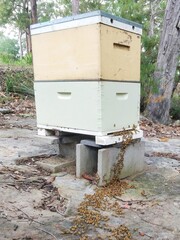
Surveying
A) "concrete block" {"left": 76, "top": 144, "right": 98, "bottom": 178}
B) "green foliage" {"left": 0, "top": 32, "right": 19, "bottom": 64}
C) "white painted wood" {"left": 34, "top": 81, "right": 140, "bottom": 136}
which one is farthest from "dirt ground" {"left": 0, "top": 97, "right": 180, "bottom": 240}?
"green foliage" {"left": 0, "top": 32, "right": 19, "bottom": 64}

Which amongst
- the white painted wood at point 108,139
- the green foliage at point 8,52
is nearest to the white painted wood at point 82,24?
the white painted wood at point 108,139

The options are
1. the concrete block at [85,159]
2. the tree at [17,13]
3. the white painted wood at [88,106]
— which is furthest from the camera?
the tree at [17,13]

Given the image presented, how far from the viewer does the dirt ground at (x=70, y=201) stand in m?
1.52

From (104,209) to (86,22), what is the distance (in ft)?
4.35

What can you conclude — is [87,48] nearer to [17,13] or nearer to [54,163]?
[54,163]

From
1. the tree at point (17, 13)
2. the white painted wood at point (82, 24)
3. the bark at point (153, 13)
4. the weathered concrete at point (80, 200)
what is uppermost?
the tree at point (17, 13)

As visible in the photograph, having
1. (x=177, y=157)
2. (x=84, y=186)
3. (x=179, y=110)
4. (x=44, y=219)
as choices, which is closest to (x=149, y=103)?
(x=179, y=110)

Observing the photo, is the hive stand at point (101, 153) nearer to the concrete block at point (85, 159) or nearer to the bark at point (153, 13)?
the concrete block at point (85, 159)

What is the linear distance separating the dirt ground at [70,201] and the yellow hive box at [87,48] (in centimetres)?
83

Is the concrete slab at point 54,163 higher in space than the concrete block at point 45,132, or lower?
lower

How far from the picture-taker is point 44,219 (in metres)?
1.64

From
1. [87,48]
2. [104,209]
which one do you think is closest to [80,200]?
[104,209]

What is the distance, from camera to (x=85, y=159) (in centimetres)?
233

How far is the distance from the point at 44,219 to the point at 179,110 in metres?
6.61
